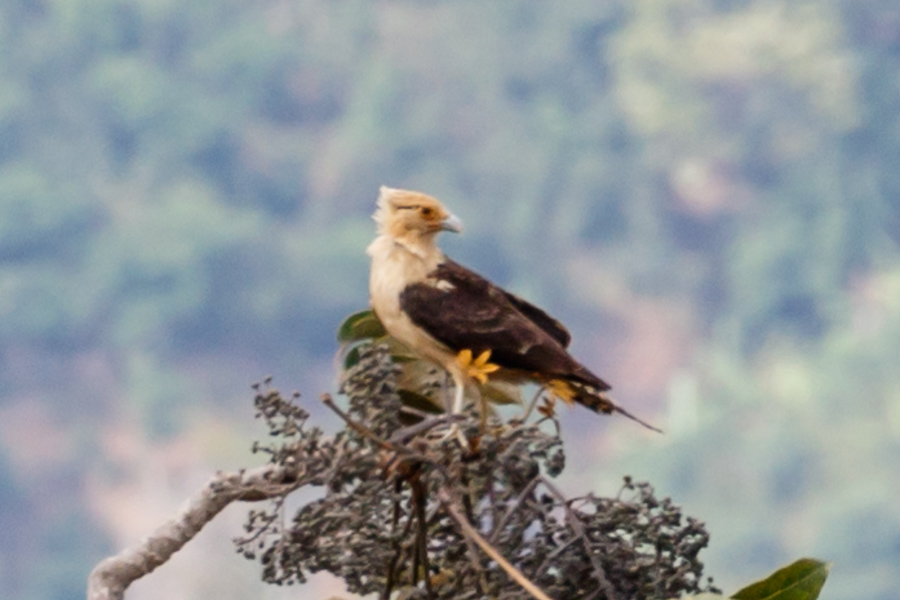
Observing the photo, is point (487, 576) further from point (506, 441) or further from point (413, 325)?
point (413, 325)

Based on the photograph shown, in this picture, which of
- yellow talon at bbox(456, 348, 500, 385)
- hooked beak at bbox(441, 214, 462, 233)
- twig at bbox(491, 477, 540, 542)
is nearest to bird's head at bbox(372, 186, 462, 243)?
hooked beak at bbox(441, 214, 462, 233)

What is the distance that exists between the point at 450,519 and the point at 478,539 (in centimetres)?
9

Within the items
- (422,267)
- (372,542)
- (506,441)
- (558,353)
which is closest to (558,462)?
(506,441)

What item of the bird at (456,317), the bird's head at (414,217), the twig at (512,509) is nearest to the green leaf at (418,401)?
the bird at (456,317)

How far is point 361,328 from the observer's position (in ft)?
4.62

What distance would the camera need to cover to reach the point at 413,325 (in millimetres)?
1287

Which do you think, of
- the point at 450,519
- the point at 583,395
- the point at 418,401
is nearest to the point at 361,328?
the point at 418,401

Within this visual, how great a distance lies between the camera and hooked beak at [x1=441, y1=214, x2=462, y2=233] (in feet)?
4.49

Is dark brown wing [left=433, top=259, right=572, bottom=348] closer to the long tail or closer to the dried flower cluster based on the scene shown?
the long tail

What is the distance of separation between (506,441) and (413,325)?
34 centimetres

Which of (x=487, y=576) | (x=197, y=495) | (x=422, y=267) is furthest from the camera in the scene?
(x=422, y=267)

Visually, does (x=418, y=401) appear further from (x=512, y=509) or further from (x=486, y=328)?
(x=512, y=509)

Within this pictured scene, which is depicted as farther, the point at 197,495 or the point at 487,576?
the point at 197,495

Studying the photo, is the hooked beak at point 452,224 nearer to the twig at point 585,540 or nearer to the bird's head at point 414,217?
the bird's head at point 414,217
